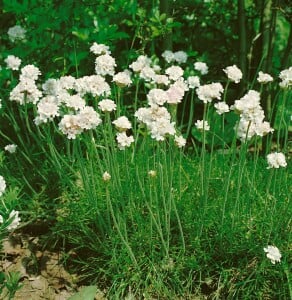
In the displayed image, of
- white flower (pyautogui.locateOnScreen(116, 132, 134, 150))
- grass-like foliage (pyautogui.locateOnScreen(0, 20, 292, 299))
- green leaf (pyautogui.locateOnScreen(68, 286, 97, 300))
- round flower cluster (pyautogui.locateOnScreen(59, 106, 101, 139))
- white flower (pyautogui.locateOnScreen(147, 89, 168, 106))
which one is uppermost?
white flower (pyautogui.locateOnScreen(147, 89, 168, 106))

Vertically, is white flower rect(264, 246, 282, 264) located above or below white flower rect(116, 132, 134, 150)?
below

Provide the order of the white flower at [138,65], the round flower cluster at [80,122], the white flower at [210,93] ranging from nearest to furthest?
1. the round flower cluster at [80,122]
2. the white flower at [210,93]
3. the white flower at [138,65]

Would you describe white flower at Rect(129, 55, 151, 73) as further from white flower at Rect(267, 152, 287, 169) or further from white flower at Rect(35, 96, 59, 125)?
white flower at Rect(267, 152, 287, 169)

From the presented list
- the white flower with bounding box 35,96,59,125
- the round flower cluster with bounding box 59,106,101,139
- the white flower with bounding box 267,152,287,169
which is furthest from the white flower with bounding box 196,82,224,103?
the white flower with bounding box 35,96,59,125

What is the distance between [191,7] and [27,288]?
7.44 ft

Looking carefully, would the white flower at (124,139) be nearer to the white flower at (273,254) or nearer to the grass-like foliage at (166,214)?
the grass-like foliage at (166,214)

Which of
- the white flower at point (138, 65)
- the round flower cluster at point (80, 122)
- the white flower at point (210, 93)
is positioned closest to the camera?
the round flower cluster at point (80, 122)

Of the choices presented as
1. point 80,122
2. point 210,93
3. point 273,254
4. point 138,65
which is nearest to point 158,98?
point 210,93

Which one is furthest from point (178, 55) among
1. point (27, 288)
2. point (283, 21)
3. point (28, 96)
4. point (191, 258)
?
point (283, 21)

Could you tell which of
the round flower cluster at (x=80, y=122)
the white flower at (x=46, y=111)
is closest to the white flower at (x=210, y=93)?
the round flower cluster at (x=80, y=122)

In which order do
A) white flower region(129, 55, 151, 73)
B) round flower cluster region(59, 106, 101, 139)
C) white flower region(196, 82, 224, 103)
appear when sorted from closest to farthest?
1. round flower cluster region(59, 106, 101, 139)
2. white flower region(196, 82, 224, 103)
3. white flower region(129, 55, 151, 73)

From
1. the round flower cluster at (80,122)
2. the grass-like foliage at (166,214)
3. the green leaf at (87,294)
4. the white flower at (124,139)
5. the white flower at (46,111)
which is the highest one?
the round flower cluster at (80,122)

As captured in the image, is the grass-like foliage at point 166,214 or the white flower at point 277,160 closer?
the white flower at point 277,160

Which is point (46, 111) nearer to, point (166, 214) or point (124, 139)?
point (124, 139)
